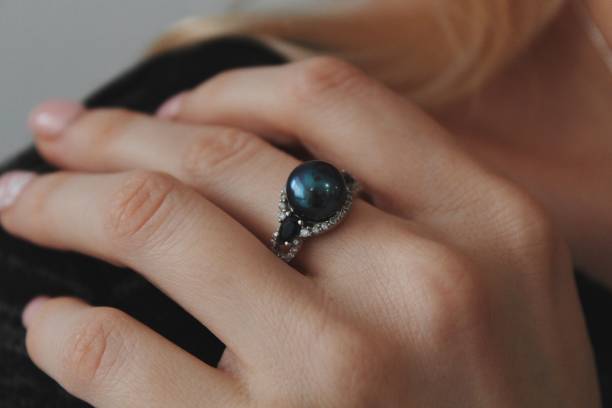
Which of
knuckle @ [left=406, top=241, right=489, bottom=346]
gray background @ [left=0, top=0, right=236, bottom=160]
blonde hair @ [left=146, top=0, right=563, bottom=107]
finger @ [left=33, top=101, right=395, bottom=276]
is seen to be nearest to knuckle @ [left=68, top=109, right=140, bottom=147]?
finger @ [left=33, top=101, right=395, bottom=276]

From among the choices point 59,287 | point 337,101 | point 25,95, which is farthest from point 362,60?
point 25,95

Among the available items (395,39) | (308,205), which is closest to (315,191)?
(308,205)

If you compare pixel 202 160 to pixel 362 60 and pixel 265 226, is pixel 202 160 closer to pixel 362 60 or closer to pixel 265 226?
pixel 265 226

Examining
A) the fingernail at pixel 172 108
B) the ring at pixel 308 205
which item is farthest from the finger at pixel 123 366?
the fingernail at pixel 172 108

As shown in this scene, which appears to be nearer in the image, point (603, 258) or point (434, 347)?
point (434, 347)

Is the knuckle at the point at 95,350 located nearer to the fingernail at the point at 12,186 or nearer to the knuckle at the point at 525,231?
the fingernail at the point at 12,186

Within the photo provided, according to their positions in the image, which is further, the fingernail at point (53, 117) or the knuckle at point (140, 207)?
the fingernail at point (53, 117)

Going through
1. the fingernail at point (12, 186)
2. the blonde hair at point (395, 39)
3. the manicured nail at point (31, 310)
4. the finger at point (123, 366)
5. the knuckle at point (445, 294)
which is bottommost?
the manicured nail at point (31, 310)

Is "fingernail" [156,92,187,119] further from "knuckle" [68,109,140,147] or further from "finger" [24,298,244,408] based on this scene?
"finger" [24,298,244,408]

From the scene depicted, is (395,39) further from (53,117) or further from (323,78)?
(53,117)
